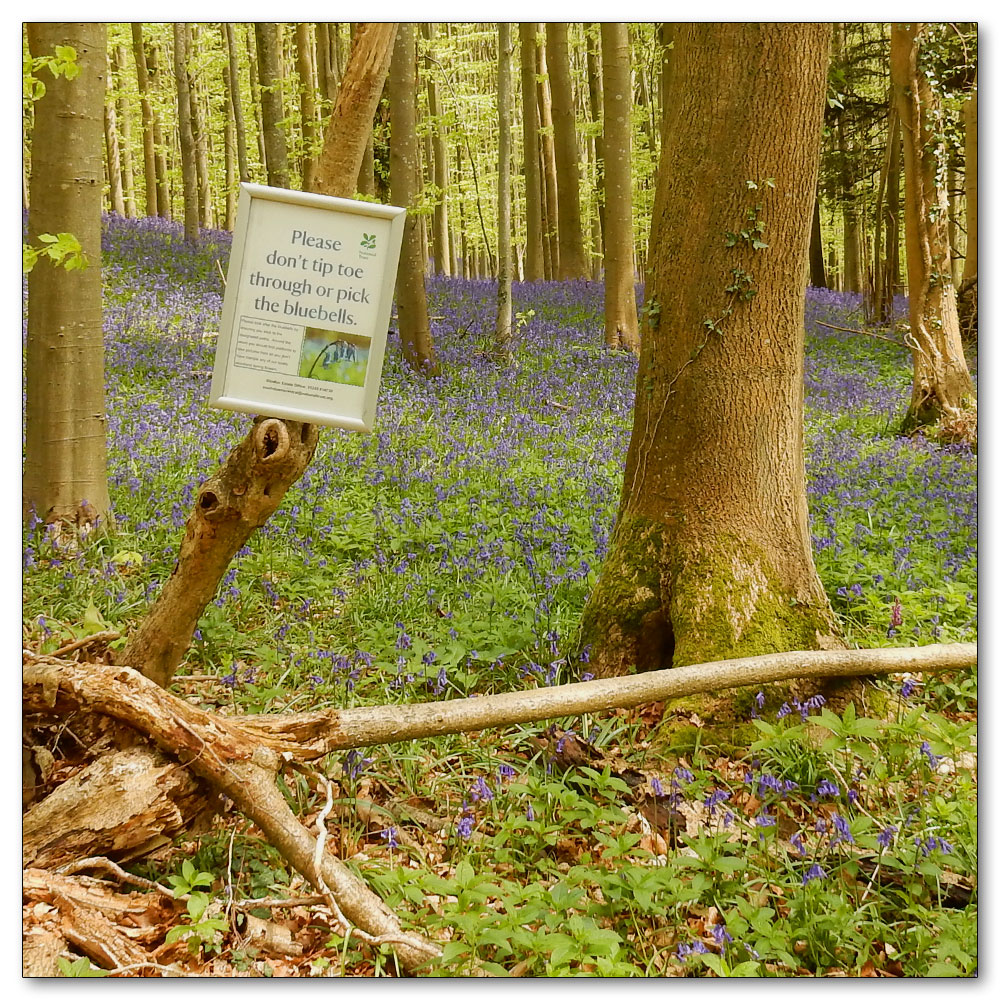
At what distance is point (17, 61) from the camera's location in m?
3.24

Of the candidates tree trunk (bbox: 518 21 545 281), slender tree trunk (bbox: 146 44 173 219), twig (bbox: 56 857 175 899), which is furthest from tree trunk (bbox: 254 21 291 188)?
twig (bbox: 56 857 175 899)

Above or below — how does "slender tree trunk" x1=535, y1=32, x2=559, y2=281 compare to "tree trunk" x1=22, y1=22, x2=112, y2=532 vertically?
above

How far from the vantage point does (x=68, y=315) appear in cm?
431

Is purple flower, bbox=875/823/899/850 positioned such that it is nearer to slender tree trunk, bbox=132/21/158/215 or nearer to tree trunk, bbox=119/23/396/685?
tree trunk, bbox=119/23/396/685

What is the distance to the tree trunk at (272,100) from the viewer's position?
8625 mm

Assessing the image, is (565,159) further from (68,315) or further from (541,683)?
(541,683)

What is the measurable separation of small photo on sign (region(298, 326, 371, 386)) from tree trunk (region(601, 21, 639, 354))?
720 centimetres

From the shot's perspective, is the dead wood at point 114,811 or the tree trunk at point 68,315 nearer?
the dead wood at point 114,811

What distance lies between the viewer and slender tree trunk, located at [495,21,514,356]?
8.30 meters

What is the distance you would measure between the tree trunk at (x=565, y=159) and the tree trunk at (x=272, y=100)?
4.42m

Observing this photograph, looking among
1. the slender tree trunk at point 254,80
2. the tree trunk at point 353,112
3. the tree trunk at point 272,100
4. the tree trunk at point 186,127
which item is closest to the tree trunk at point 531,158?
the slender tree trunk at point 254,80

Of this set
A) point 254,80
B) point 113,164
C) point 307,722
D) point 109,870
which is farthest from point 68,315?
point 113,164

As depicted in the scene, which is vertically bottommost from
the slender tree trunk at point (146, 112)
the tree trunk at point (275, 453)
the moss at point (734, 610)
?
the moss at point (734, 610)

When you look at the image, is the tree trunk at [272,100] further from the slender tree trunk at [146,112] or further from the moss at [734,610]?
the moss at [734,610]
